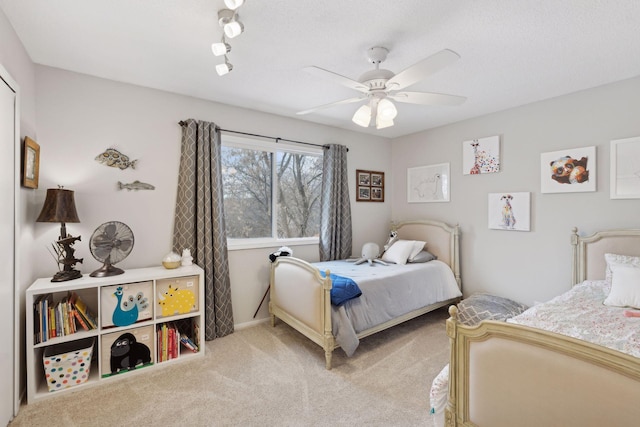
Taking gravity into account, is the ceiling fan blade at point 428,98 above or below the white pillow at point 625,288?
above

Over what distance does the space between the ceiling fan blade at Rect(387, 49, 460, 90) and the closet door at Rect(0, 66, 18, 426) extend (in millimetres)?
2233

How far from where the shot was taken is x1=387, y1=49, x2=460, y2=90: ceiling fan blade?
4.93 ft

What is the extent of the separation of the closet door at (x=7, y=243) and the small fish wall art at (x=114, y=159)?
693mm

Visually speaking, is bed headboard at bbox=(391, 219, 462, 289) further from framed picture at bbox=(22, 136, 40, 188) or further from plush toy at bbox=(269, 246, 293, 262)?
framed picture at bbox=(22, 136, 40, 188)

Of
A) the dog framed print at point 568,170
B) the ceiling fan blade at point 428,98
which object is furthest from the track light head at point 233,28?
the dog framed print at point 568,170

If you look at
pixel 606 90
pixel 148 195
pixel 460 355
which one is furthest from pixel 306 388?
pixel 606 90

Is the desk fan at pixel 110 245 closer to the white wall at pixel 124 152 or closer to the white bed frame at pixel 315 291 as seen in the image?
the white wall at pixel 124 152

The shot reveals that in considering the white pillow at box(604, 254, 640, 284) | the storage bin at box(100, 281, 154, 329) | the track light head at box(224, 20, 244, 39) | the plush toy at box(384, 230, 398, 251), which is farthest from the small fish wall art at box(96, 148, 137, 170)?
the white pillow at box(604, 254, 640, 284)

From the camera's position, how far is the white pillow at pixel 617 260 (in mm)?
2234

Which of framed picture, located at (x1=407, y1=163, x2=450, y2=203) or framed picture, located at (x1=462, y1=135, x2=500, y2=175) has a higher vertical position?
framed picture, located at (x1=462, y1=135, x2=500, y2=175)

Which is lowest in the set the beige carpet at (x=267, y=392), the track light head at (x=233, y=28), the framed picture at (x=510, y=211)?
the beige carpet at (x=267, y=392)

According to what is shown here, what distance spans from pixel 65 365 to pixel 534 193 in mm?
4345

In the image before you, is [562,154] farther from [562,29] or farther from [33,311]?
[33,311]

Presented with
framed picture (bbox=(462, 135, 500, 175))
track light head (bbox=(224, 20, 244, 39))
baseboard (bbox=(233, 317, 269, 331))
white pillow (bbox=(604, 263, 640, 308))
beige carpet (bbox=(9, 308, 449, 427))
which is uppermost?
track light head (bbox=(224, 20, 244, 39))
